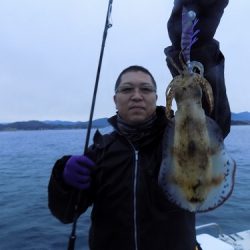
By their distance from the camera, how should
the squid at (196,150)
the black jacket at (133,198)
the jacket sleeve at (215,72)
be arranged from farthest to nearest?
the black jacket at (133,198) < the jacket sleeve at (215,72) < the squid at (196,150)

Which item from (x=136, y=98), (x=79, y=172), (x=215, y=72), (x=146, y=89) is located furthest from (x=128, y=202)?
(x=215, y=72)

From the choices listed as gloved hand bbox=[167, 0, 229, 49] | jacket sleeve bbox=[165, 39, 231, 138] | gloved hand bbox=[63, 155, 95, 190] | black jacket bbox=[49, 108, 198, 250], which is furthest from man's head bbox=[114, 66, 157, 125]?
gloved hand bbox=[63, 155, 95, 190]

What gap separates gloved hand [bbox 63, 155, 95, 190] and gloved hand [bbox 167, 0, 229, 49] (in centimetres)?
140

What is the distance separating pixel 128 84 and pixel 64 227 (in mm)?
11713

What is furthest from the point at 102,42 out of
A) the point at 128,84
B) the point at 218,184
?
the point at 218,184

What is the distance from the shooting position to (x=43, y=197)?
21.4 meters

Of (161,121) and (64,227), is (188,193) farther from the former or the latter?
(64,227)

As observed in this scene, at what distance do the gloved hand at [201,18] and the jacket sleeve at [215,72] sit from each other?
8 centimetres

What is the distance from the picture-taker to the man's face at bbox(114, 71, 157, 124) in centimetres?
387

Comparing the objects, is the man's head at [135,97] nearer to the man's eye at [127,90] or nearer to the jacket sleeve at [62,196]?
the man's eye at [127,90]

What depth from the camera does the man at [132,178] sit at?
3.73 metres

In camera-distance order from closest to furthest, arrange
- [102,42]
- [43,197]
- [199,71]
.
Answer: [199,71]
[102,42]
[43,197]

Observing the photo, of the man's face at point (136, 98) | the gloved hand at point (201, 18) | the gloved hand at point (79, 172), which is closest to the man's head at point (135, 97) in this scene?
the man's face at point (136, 98)

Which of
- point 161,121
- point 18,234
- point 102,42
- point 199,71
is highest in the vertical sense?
point 102,42
